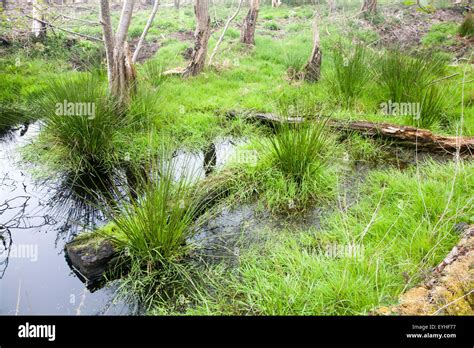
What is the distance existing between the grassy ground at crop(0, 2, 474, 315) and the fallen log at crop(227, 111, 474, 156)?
0.14 meters

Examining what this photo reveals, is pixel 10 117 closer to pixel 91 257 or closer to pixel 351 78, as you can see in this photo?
pixel 91 257

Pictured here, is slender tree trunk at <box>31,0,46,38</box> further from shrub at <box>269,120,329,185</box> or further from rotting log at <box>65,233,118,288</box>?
shrub at <box>269,120,329,185</box>

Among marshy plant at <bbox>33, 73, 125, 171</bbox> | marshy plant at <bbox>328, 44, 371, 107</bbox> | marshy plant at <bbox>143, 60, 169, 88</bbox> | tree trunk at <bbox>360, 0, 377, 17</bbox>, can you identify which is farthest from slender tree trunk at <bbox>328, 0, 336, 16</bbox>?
marshy plant at <bbox>33, 73, 125, 171</bbox>

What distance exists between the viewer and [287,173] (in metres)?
3.42

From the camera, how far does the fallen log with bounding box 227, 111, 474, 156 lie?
141 inches

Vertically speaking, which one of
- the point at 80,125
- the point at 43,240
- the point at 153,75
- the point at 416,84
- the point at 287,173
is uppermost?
the point at 153,75

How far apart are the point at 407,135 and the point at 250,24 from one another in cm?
558

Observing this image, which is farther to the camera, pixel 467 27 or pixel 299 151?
pixel 467 27

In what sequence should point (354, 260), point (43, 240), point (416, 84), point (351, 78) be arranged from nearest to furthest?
1. point (354, 260)
2. point (43, 240)
3. point (416, 84)
4. point (351, 78)

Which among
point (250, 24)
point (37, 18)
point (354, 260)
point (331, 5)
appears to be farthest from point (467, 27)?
point (37, 18)

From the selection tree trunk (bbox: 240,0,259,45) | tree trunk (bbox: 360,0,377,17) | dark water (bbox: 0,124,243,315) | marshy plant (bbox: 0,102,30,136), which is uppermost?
tree trunk (bbox: 360,0,377,17)

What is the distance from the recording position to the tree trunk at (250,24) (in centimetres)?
813

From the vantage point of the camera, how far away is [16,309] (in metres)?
2.17
